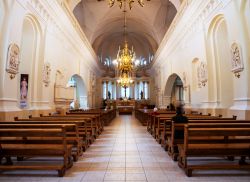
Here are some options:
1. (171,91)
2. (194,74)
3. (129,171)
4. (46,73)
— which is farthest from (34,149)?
(171,91)

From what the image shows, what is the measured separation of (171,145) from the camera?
4930 millimetres

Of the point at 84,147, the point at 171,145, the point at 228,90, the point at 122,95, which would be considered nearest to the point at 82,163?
the point at 84,147

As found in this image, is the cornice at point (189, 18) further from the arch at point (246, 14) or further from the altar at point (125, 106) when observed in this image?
the altar at point (125, 106)

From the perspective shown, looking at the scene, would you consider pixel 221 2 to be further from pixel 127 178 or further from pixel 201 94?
pixel 127 178

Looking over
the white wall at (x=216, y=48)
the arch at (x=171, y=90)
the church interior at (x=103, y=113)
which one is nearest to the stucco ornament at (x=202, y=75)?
the church interior at (x=103, y=113)

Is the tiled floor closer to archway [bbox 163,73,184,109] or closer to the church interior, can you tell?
the church interior

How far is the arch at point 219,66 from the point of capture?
8867 millimetres

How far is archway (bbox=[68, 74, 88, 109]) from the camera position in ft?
63.2

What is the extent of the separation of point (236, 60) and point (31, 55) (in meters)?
7.54

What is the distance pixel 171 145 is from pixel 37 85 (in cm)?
669

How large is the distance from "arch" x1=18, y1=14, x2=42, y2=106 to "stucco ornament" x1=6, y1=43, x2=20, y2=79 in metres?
2.27

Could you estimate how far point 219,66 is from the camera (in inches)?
356

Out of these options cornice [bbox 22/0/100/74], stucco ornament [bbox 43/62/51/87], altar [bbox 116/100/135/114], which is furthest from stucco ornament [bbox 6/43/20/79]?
altar [bbox 116/100/135/114]

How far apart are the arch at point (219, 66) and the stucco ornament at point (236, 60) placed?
2.08 metres
